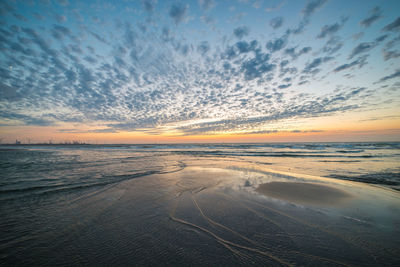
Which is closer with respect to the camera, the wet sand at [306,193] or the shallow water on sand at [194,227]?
the shallow water on sand at [194,227]

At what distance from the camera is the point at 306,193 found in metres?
7.20

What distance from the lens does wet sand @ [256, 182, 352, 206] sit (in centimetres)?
632

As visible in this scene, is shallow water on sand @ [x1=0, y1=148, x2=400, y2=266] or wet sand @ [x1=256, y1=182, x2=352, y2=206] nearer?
shallow water on sand @ [x1=0, y1=148, x2=400, y2=266]

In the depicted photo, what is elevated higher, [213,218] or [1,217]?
[1,217]

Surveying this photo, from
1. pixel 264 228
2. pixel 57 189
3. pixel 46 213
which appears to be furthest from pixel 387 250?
pixel 57 189

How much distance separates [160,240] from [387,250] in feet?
15.9

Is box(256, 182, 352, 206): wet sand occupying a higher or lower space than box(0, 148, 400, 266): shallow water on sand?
lower

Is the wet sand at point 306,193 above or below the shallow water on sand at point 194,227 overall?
below

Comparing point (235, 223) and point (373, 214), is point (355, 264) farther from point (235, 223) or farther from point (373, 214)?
point (373, 214)

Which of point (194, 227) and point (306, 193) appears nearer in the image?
point (194, 227)

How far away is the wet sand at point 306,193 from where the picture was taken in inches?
249

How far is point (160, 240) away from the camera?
11.5 feet

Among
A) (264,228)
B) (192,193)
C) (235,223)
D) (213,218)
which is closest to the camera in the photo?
(264,228)

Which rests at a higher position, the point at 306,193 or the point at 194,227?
the point at 194,227
